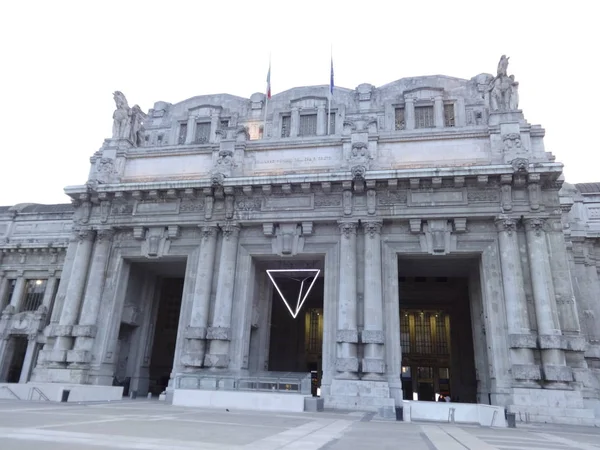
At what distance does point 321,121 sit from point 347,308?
1433 cm

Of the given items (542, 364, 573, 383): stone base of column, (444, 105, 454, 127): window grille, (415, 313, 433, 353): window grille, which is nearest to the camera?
(542, 364, 573, 383): stone base of column

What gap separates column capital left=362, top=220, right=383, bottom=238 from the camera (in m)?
22.2

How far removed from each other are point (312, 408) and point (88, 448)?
12206 mm

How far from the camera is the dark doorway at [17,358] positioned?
33.4 m

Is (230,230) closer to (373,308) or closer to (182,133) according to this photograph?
(373,308)

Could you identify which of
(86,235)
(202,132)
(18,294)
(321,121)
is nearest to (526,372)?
(321,121)

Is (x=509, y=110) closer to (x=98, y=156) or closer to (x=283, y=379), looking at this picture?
(x=283, y=379)

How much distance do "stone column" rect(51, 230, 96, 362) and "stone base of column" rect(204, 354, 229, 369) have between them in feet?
26.7

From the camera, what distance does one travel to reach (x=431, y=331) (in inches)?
1369

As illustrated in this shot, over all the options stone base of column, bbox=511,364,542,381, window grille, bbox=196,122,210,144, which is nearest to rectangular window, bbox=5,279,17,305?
window grille, bbox=196,122,210,144

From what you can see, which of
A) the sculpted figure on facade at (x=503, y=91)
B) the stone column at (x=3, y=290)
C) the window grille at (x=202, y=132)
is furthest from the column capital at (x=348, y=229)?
the stone column at (x=3, y=290)

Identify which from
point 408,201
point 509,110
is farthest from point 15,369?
point 509,110

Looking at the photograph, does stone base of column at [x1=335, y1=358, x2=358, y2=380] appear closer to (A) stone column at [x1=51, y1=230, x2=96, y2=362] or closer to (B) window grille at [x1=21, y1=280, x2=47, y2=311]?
(A) stone column at [x1=51, y1=230, x2=96, y2=362]

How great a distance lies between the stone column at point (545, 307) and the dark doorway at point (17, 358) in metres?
35.6
